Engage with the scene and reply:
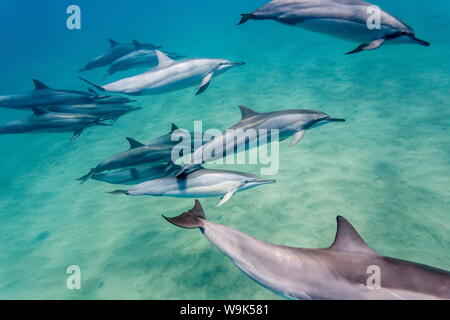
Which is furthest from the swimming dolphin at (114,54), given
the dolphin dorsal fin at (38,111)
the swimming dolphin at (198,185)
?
the swimming dolphin at (198,185)

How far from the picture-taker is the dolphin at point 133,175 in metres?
4.21

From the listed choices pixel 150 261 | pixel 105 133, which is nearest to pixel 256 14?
pixel 150 261

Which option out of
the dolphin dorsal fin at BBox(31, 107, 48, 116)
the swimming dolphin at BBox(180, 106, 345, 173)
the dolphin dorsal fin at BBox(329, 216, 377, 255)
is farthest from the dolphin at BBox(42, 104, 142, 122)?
the dolphin dorsal fin at BBox(329, 216, 377, 255)

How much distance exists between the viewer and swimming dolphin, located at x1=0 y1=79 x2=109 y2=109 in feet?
18.6

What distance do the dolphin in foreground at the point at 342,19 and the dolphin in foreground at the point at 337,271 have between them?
248cm

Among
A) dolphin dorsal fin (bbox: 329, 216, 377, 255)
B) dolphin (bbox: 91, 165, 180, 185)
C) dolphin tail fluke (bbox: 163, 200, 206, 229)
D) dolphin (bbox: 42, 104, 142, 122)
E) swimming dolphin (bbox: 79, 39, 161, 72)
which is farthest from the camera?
swimming dolphin (bbox: 79, 39, 161, 72)

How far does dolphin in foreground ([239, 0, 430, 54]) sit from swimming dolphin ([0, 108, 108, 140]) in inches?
140

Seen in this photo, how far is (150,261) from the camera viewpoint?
15.8 feet

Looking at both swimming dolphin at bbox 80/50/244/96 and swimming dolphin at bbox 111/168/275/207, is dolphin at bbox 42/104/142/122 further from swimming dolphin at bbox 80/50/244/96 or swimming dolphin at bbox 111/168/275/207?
swimming dolphin at bbox 111/168/275/207
